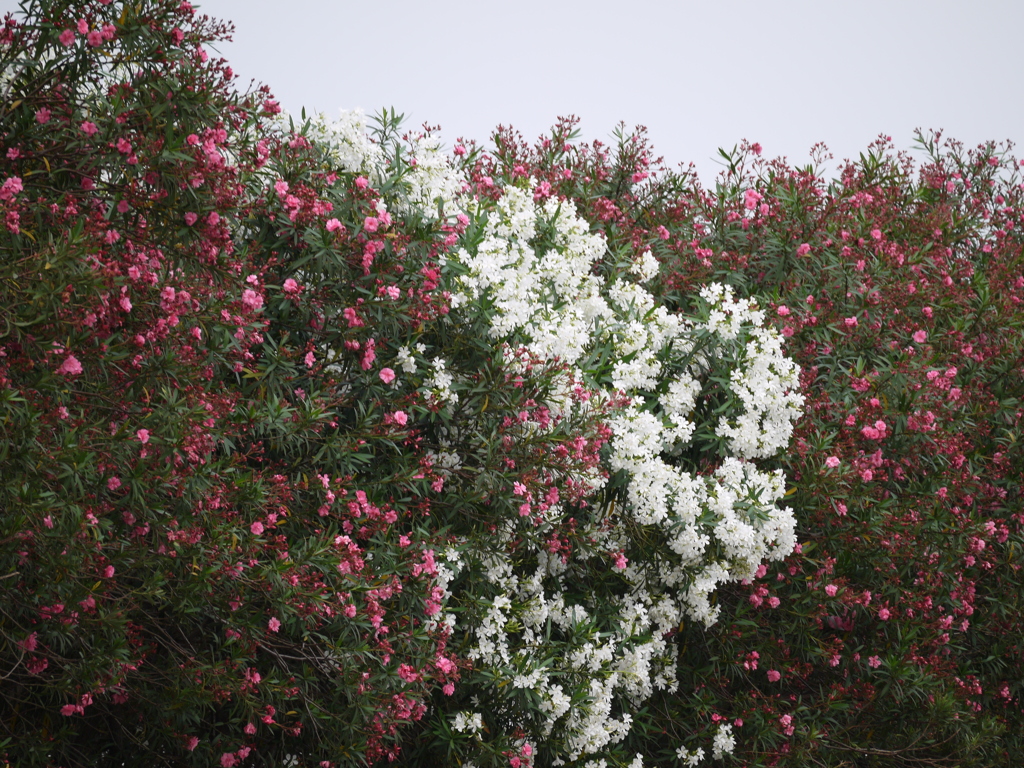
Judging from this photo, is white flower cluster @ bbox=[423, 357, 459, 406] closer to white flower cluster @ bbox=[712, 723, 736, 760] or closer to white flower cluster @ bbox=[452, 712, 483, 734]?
white flower cluster @ bbox=[452, 712, 483, 734]

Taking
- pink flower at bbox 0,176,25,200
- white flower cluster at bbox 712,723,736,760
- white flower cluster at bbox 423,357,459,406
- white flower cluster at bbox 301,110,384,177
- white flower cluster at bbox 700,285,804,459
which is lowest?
white flower cluster at bbox 712,723,736,760

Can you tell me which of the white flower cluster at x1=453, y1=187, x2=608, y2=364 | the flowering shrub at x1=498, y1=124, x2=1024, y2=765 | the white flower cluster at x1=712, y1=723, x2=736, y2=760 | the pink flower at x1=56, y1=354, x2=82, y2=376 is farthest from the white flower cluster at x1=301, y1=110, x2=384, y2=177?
the white flower cluster at x1=712, y1=723, x2=736, y2=760

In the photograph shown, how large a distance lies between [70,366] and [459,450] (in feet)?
7.32

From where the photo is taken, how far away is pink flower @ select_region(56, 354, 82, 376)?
10.6 ft

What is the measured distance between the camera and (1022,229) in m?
9.58

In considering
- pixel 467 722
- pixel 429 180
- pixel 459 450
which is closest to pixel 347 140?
pixel 429 180

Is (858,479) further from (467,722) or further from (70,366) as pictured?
(70,366)

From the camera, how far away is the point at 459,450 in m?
5.07

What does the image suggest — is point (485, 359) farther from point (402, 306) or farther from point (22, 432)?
point (22, 432)

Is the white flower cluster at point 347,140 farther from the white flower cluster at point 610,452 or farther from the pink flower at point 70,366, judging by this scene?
the pink flower at point 70,366

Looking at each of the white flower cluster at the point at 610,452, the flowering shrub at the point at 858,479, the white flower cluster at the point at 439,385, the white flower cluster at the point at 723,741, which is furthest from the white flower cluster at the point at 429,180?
the white flower cluster at the point at 723,741

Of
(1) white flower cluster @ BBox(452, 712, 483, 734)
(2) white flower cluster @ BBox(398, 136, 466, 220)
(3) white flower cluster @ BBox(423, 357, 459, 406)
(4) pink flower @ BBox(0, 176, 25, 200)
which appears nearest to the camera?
(4) pink flower @ BBox(0, 176, 25, 200)

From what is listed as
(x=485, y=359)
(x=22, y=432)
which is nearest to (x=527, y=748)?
(x=485, y=359)

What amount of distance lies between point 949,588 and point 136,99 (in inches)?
224
